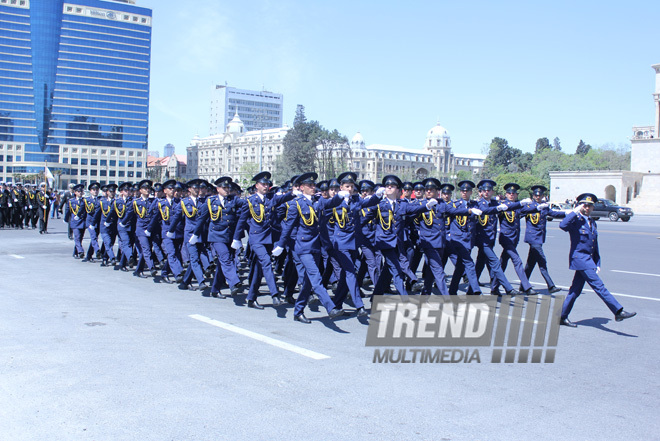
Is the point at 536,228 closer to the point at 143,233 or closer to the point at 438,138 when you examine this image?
the point at 143,233

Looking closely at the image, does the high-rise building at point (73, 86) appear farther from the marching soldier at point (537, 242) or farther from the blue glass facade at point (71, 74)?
the marching soldier at point (537, 242)

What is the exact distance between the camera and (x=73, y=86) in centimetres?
12338

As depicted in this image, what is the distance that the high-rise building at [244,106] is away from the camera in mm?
175125

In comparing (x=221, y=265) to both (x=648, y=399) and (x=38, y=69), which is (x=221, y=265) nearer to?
(x=648, y=399)

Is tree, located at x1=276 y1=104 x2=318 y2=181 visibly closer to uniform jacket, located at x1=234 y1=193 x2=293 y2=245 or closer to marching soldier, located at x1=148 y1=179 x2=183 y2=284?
marching soldier, located at x1=148 y1=179 x2=183 y2=284

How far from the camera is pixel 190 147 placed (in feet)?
542

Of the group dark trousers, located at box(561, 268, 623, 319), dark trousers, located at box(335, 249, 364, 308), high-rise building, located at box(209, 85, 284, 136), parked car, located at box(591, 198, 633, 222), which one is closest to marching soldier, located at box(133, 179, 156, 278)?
dark trousers, located at box(335, 249, 364, 308)

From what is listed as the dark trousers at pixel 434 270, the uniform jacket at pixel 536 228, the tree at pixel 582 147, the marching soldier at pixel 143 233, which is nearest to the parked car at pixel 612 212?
the uniform jacket at pixel 536 228

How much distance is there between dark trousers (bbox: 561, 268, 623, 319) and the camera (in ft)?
23.8

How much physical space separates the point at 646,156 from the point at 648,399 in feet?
276

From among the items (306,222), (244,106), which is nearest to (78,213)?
(306,222)

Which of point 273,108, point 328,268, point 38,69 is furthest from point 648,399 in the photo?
point 273,108

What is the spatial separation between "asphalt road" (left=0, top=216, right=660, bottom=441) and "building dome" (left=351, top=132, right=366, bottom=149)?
13761cm

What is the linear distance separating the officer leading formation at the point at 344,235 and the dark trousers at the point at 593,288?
0.05ft
